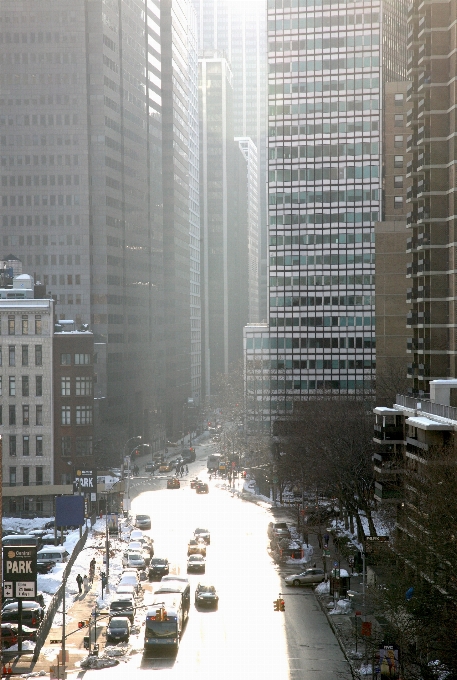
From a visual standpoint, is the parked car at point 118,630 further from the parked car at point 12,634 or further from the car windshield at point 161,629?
the parked car at point 12,634

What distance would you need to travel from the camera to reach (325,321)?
162 m

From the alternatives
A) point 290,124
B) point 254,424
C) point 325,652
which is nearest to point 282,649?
point 325,652

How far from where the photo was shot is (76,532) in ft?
357

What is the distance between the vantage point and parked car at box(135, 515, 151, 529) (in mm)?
111062

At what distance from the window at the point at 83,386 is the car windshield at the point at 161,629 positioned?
6606 centimetres

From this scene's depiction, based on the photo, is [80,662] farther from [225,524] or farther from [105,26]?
[105,26]

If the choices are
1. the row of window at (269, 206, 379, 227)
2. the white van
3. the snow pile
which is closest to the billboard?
the white van

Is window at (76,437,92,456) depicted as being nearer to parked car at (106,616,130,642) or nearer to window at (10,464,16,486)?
window at (10,464,16,486)

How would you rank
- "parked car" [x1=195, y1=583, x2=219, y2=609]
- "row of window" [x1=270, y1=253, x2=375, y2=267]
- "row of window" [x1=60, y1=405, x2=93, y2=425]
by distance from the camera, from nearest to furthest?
"parked car" [x1=195, y1=583, x2=219, y2=609] → "row of window" [x1=60, y1=405, x2=93, y2=425] → "row of window" [x1=270, y1=253, x2=375, y2=267]

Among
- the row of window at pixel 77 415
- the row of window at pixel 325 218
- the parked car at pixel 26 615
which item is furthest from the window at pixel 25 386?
the parked car at pixel 26 615

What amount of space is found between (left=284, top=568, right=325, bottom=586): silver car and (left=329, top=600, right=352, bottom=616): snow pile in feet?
26.6

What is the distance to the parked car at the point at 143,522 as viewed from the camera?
111062mm

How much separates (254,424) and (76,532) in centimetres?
5721

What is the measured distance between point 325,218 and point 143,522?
217 ft
